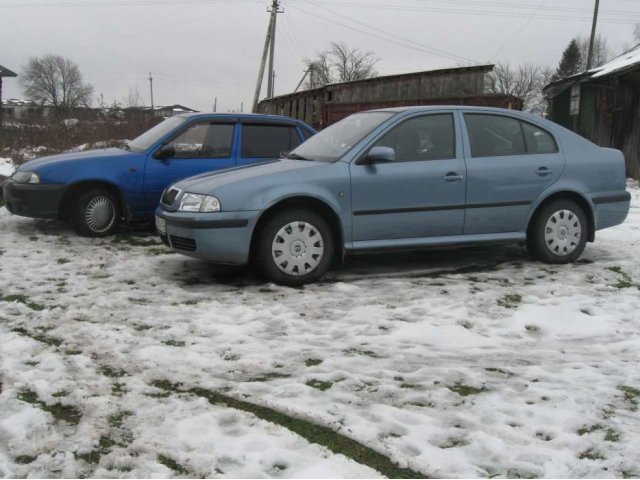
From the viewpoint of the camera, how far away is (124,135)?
2467 centimetres

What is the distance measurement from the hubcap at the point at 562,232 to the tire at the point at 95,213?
4928mm

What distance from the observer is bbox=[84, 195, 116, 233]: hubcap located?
7.59 metres

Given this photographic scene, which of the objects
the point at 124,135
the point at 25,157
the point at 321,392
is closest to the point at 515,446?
the point at 321,392

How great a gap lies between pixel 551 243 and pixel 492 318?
1997 millimetres

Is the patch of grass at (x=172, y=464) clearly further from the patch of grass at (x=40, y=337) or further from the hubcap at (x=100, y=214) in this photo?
the hubcap at (x=100, y=214)

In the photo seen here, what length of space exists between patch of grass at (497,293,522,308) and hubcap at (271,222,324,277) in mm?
1573

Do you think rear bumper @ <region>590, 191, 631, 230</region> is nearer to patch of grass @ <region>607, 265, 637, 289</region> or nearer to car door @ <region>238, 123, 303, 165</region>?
patch of grass @ <region>607, 265, 637, 289</region>

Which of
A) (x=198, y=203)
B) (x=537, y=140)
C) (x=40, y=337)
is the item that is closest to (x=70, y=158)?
(x=198, y=203)

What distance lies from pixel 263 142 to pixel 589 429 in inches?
235

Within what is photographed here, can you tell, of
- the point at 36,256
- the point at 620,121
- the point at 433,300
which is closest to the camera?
the point at 433,300

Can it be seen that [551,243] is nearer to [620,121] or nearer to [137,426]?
[137,426]

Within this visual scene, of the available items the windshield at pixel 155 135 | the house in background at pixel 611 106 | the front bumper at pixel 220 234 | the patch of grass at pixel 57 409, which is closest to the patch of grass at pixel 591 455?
the patch of grass at pixel 57 409

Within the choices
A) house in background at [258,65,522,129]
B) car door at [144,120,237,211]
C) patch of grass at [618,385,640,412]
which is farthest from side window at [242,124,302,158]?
house in background at [258,65,522,129]

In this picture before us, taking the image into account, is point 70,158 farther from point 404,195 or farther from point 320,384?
point 320,384
